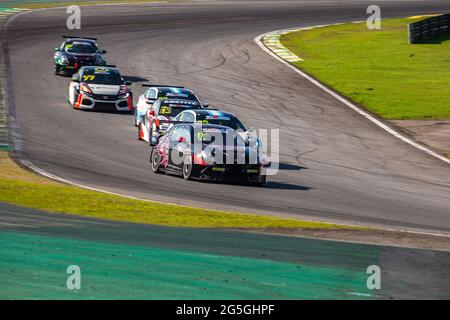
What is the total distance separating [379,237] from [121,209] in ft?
15.5

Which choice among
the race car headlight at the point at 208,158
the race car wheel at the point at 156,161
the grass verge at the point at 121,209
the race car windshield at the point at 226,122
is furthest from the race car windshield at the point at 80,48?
the grass verge at the point at 121,209

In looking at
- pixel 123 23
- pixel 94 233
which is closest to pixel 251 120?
pixel 94 233

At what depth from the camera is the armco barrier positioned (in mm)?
55594

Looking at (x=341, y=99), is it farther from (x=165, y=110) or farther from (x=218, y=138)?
(x=218, y=138)

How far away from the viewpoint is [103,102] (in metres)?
36.0

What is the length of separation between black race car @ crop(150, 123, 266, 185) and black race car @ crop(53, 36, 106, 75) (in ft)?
60.4

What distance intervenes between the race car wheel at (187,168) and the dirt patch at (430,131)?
1001cm

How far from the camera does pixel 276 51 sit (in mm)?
52031

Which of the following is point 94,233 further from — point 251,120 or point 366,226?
point 251,120

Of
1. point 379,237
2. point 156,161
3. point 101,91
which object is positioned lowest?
point 379,237

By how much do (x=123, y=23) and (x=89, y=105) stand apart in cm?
2397

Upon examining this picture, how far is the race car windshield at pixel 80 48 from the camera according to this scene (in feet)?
142

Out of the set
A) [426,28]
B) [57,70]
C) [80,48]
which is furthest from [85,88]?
[426,28]

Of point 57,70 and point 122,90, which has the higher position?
point 57,70
